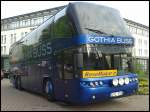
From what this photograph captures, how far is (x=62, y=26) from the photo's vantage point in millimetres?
11242

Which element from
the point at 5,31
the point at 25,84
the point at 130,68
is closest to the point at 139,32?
the point at 5,31

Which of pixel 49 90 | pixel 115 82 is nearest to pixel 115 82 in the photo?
pixel 115 82

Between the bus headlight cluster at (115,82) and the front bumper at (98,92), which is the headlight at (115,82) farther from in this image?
the front bumper at (98,92)

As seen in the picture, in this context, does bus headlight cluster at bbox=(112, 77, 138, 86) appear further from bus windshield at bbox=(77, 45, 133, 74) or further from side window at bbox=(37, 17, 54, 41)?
side window at bbox=(37, 17, 54, 41)

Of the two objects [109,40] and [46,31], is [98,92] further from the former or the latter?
[46,31]

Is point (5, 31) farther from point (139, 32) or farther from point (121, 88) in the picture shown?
point (121, 88)

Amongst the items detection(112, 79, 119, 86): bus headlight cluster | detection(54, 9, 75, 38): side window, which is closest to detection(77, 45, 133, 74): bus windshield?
detection(112, 79, 119, 86): bus headlight cluster

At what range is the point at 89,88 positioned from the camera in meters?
9.91

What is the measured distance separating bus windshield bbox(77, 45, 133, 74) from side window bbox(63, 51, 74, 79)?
1.93 ft

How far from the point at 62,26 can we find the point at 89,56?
1.86 m

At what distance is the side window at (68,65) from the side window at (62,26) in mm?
657

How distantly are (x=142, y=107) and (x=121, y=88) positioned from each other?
3.40ft

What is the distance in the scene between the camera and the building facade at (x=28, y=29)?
61.2 meters

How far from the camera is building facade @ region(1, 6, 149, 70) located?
61156 mm
